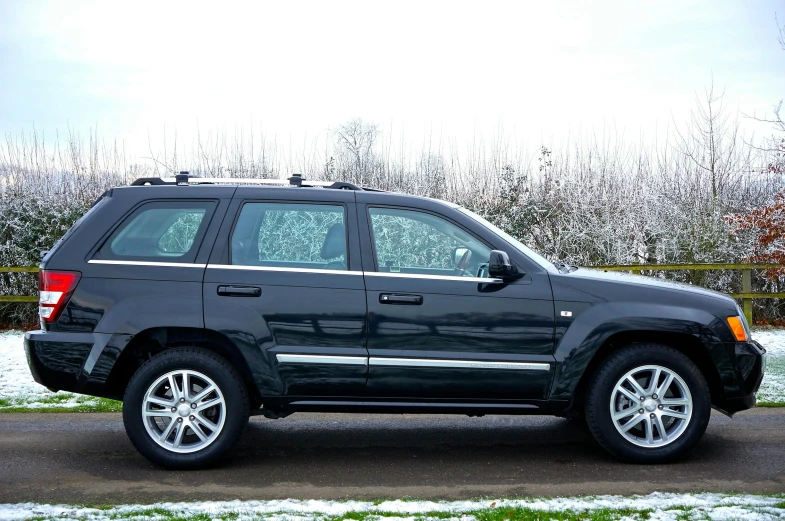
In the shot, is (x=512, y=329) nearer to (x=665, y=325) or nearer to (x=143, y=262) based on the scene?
(x=665, y=325)

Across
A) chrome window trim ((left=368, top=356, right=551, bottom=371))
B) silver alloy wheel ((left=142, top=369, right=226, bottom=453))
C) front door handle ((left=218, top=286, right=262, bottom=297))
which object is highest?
front door handle ((left=218, top=286, right=262, bottom=297))

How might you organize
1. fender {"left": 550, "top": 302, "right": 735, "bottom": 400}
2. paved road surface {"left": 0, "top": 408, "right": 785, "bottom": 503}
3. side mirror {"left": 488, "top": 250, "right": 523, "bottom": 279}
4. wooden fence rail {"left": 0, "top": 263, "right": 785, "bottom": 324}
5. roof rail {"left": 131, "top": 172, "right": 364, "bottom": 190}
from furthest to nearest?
wooden fence rail {"left": 0, "top": 263, "right": 785, "bottom": 324} < roof rail {"left": 131, "top": 172, "right": 364, "bottom": 190} < fender {"left": 550, "top": 302, "right": 735, "bottom": 400} < side mirror {"left": 488, "top": 250, "right": 523, "bottom": 279} < paved road surface {"left": 0, "top": 408, "right": 785, "bottom": 503}

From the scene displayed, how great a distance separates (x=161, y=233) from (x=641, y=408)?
355cm

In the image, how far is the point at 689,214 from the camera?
616 inches

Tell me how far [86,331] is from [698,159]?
49.4 feet

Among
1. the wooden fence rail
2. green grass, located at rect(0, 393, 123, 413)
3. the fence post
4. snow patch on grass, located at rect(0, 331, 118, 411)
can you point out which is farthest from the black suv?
the fence post

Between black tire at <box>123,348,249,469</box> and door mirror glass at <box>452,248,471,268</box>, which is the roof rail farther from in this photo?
black tire at <box>123,348,249,469</box>

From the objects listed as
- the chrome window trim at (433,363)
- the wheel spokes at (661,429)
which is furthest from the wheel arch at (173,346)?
the wheel spokes at (661,429)

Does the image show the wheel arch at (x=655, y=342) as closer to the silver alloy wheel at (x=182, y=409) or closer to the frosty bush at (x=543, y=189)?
the silver alloy wheel at (x=182, y=409)

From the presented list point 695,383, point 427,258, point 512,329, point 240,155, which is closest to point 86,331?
point 427,258

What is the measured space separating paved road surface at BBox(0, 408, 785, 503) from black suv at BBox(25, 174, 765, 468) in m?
0.30

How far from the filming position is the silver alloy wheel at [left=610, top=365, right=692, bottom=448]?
5.50m

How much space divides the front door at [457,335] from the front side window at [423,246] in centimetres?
6

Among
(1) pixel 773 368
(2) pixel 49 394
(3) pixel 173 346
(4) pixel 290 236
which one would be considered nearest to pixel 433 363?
(4) pixel 290 236
